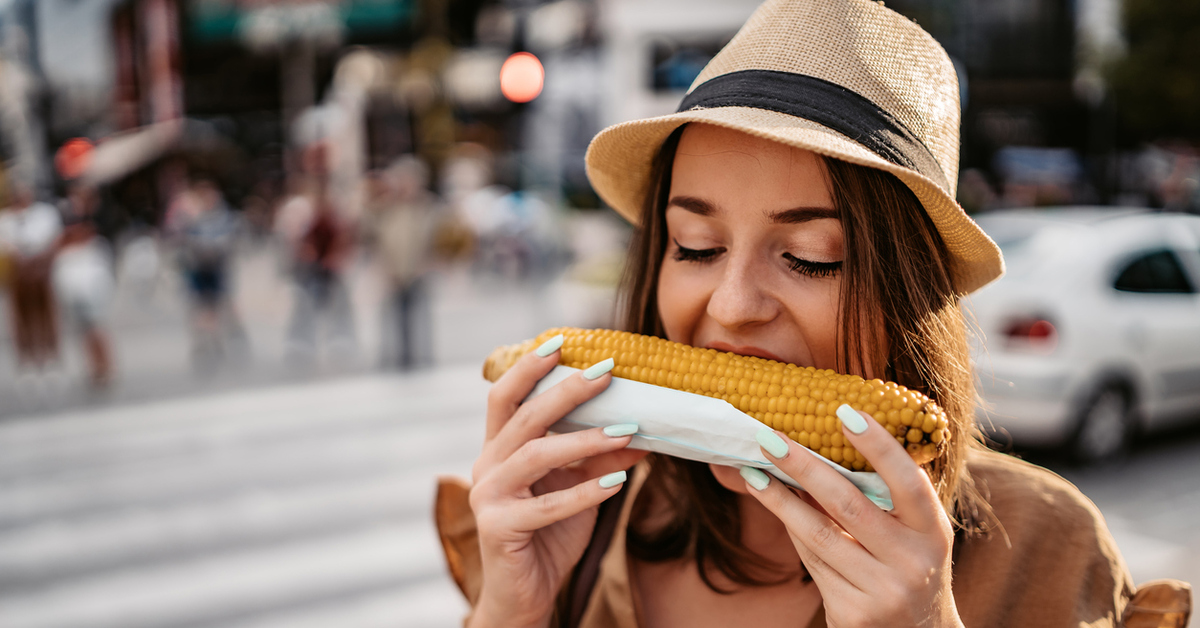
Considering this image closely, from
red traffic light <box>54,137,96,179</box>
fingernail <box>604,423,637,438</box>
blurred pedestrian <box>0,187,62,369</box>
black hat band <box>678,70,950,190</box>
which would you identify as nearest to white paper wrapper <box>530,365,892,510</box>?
fingernail <box>604,423,637,438</box>

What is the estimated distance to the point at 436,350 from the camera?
36.1ft

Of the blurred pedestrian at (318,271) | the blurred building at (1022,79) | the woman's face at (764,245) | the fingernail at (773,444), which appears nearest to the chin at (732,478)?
the woman's face at (764,245)

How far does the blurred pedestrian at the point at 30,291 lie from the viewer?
8773 mm

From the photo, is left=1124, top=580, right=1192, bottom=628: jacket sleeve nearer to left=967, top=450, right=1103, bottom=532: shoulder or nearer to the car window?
left=967, top=450, right=1103, bottom=532: shoulder

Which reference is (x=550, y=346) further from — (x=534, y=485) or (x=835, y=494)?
(x=835, y=494)

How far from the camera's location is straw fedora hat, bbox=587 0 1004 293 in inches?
49.3

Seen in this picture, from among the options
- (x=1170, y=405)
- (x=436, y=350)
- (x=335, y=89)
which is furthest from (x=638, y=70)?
(x=1170, y=405)

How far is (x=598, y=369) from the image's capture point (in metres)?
1.35

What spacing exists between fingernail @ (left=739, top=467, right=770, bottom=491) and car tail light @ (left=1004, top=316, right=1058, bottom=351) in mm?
5429

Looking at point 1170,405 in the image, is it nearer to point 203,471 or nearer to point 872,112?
point 872,112

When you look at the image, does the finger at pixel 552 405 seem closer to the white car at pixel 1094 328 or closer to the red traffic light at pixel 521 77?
the white car at pixel 1094 328

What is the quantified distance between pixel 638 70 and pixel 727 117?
2238cm

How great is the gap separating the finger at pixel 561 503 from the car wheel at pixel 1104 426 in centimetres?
586

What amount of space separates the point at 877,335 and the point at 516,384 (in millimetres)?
595
